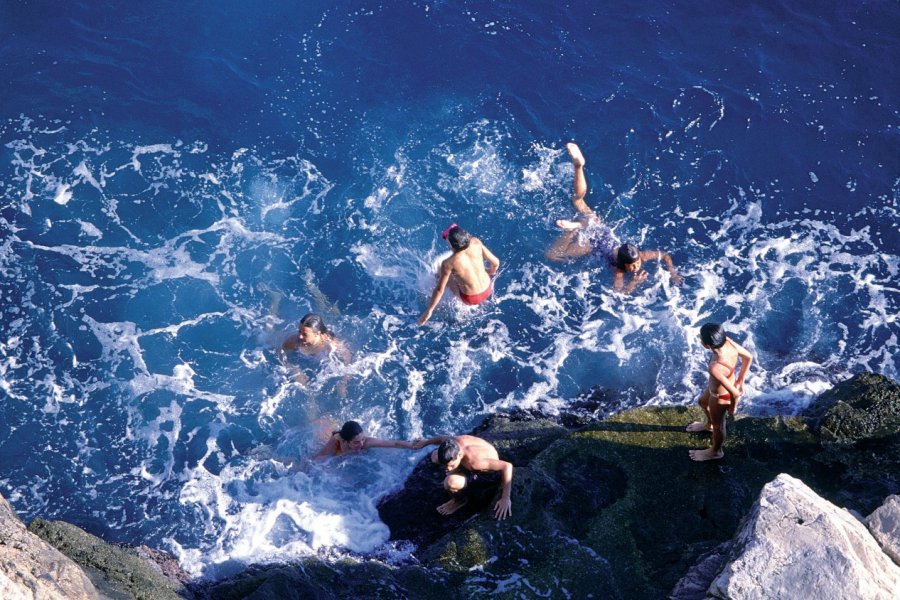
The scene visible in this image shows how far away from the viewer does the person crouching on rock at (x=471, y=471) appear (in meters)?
9.18

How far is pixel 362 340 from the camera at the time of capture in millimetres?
12602

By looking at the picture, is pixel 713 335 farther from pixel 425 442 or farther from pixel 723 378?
pixel 425 442

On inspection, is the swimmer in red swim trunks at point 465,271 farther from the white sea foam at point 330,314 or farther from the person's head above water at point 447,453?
the person's head above water at point 447,453

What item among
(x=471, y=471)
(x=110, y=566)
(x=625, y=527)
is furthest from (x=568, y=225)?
(x=110, y=566)

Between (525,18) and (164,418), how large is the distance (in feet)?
35.8

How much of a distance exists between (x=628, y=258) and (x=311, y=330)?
5.22 m

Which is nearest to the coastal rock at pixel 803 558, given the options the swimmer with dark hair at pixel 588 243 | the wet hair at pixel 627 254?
the wet hair at pixel 627 254

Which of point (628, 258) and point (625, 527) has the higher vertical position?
point (628, 258)

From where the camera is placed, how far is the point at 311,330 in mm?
11555

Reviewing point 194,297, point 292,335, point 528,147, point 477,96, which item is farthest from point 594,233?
point 194,297

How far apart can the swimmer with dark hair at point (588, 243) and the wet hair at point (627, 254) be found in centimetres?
28

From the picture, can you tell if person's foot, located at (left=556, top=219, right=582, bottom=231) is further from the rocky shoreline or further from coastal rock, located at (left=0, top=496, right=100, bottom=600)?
coastal rock, located at (left=0, top=496, right=100, bottom=600)

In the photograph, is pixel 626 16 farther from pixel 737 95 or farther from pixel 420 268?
pixel 420 268

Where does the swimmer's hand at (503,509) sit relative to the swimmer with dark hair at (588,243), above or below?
below
